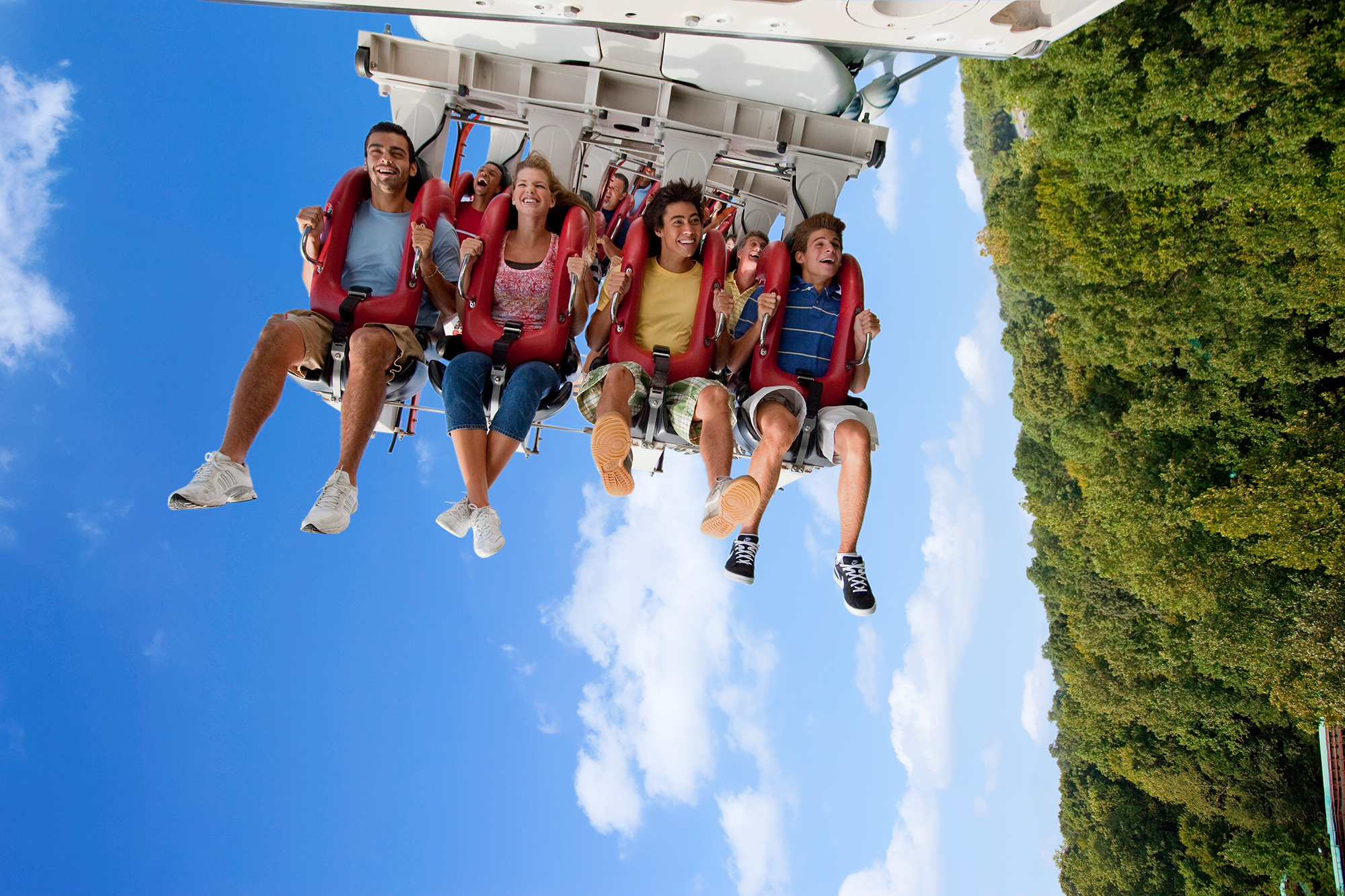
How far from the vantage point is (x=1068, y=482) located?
70.1 feet

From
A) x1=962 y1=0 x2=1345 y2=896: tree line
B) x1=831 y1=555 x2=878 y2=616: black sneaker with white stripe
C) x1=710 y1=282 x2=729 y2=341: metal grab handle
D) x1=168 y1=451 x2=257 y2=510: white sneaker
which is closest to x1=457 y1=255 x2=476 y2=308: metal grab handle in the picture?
x1=710 y1=282 x2=729 y2=341: metal grab handle

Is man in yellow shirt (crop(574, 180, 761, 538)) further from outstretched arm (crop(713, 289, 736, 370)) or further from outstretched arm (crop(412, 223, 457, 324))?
outstretched arm (crop(412, 223, 457, 324))

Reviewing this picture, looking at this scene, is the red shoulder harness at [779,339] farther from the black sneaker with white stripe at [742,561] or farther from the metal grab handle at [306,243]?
the metal grab handle at [306,243]

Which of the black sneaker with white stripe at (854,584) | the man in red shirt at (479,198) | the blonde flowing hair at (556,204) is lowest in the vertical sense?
the black sneaker with white stripe at (854,584)

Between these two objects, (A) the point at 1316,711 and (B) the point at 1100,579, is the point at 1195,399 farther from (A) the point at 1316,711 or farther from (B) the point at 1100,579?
(B) the point at 1100,579

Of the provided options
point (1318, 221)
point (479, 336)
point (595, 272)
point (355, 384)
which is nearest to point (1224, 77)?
point (1318, 221)

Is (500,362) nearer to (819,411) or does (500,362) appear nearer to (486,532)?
(486,532)

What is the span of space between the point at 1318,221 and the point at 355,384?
9672mm

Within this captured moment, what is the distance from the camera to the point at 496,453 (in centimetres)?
452

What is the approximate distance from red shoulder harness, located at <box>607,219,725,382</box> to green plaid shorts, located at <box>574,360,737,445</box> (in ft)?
0.22

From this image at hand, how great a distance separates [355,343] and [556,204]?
4.99ft

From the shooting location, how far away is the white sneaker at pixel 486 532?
13.9 ft

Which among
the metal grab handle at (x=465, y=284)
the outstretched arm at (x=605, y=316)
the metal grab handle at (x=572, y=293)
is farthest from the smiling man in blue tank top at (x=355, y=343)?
the outstretched arm at (x=605, y=316)

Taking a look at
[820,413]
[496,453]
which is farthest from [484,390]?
[820,413]
